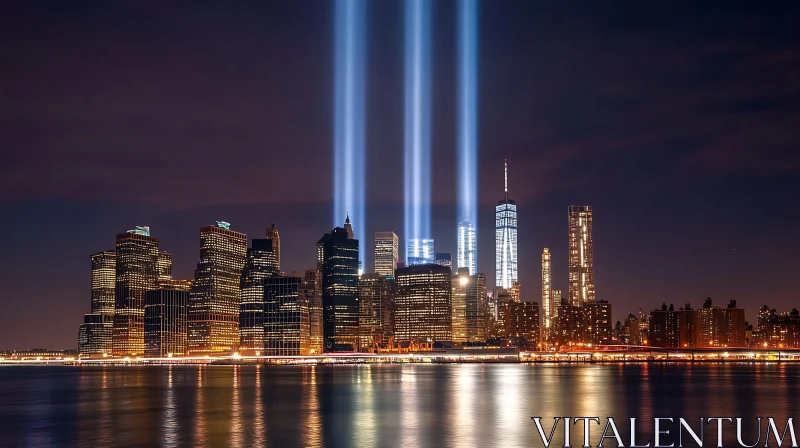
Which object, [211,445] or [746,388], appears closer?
[211,445]

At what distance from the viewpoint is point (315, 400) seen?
120 meters

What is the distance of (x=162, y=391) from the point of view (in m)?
148

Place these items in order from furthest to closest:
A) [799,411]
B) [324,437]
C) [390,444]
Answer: [799,411] < [324,437] < [390,444]

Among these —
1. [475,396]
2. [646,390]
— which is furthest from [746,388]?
[475,396]

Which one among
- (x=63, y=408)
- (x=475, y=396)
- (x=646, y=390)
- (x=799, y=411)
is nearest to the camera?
(x=799, y=411)

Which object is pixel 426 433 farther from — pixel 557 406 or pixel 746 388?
pixel 746 388

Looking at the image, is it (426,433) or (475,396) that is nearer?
(426,433)

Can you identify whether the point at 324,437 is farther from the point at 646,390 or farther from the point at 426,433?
the point at 646,390

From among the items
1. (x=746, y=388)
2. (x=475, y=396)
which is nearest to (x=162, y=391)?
(x=475, y=396)

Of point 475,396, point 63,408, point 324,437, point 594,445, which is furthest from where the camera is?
point 475,396

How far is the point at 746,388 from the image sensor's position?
478ft

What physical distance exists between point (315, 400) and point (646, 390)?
176ft

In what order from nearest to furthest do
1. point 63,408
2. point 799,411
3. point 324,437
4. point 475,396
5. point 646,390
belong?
point 324,437, point 799,411, point 63,408, point 475,396, point 646,390

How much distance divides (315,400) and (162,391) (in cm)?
3941
